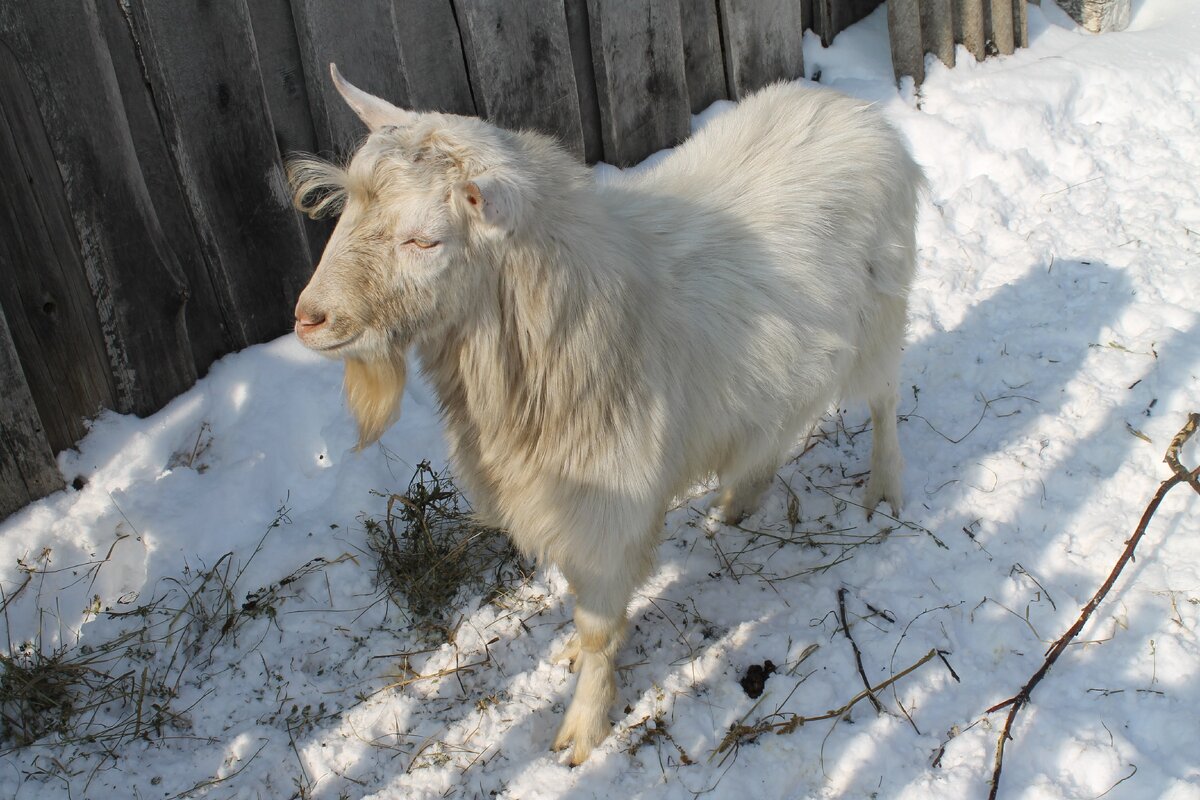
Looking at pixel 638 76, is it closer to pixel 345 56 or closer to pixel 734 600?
pixel 345 56

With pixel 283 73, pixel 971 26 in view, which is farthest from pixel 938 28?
pixel 283 73

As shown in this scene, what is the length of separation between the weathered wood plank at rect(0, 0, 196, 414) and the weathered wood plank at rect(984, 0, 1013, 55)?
15.4 feet

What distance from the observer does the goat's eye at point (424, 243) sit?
213 centimetres

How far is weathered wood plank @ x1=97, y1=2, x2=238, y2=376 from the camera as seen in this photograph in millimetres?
A: 3141

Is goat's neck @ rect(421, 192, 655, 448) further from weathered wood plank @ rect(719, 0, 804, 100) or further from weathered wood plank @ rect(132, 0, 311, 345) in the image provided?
weathered wood plank @ rect(719, 0, 804, 100)

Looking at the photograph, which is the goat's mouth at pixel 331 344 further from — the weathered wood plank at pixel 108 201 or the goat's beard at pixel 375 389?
the weathered wood plank at pixel 108 201

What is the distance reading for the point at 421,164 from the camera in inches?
83.8

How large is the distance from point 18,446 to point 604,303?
213cm

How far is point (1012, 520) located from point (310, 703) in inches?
95.6

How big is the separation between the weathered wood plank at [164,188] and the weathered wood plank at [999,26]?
4.58 m

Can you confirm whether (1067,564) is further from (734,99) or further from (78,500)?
(78,500)

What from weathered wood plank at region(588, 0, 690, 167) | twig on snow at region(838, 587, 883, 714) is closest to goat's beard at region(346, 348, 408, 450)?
twig on snow at region(838, 587, 883, 714)

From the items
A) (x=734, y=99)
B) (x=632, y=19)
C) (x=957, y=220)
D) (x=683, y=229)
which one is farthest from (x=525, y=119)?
(x=957, y=220)

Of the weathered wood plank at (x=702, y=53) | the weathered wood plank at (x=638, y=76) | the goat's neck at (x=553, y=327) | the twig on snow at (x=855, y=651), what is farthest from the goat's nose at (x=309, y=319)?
A: the weathered wood plank at (x=702, y=53)
